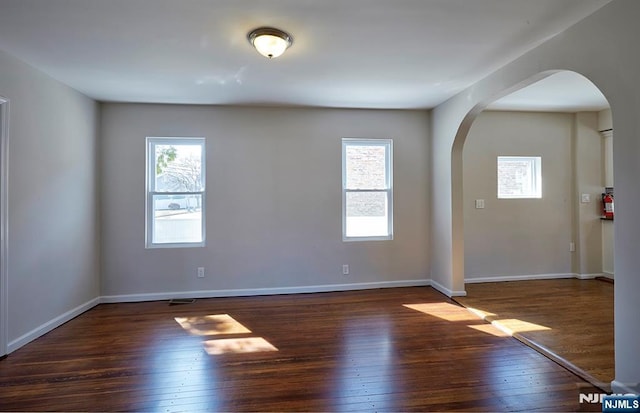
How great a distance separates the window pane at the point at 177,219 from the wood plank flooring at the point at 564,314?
11.7ft

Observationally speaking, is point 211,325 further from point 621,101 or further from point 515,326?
point 621,101

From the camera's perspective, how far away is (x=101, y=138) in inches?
153

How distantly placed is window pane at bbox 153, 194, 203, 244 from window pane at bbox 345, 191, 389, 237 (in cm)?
206

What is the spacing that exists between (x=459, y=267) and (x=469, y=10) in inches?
116

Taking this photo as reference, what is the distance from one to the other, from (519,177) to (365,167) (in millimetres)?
2479

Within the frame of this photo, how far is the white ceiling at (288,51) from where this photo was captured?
6.55ft

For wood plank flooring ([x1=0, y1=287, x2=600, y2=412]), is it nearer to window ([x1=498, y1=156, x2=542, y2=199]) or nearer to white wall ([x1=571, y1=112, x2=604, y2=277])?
window ([x1=498, y1=156, x2=542, y2=199])

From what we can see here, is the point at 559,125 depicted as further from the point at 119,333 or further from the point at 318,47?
the point at 119,333

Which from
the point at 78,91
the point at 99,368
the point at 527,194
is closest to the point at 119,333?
the point at 99,368

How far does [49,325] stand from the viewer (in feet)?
9.96

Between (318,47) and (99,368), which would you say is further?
(318,47)

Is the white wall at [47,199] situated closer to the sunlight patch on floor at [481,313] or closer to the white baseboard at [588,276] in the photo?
the sunlight patch on floor at [481,313]

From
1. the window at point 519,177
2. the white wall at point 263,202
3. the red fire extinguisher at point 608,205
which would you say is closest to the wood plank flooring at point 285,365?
the white wall at point 263,202

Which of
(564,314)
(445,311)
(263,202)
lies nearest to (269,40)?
(263,202)
